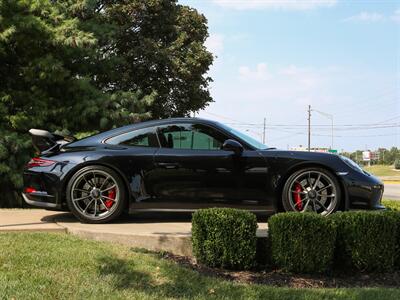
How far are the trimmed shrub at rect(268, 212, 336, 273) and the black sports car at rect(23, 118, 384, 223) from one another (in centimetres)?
106

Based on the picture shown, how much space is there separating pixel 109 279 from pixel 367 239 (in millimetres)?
2414

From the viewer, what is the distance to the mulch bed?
14.7 ft

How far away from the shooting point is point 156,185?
582 centimetres

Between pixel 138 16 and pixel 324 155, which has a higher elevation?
pixel 138 16

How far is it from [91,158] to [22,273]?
2.11 metres

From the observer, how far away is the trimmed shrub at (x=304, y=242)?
15.2 feet

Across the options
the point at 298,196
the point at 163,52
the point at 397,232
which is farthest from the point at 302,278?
the point at 163,52

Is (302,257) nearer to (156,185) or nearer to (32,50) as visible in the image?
(156,185)

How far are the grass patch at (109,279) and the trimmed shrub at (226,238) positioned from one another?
15.4 inches

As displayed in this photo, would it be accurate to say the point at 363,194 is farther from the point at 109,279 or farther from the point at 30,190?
the point at 30,190

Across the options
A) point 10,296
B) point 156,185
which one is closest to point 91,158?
point 156,185

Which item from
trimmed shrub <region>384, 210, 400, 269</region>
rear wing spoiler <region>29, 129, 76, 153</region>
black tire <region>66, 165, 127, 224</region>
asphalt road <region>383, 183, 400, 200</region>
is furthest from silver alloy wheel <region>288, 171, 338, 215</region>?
asphalt road <region>383, 183, 400, 200</region>

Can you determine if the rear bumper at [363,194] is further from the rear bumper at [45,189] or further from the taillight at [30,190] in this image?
the taillight at [30,190]

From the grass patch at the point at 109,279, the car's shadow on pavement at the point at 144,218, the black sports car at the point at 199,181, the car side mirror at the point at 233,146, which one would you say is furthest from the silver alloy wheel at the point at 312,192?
the grass patch at the point at 109,279
